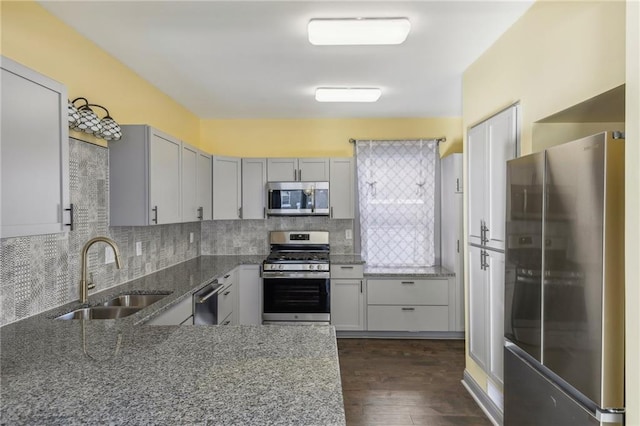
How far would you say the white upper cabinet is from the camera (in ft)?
7.44

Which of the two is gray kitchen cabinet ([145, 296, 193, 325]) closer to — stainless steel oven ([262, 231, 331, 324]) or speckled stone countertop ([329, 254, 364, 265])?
stainless steel oven ([262, 231, 331, 324])

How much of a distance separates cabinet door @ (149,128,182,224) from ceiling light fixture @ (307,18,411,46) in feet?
4.64

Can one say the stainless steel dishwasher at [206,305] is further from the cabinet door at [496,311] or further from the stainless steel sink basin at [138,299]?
the cabinet door at [496,311]

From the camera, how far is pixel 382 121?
4.59 meters

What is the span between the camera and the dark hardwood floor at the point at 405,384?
258cm

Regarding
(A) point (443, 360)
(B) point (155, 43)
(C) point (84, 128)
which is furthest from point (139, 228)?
(A) point (443, 360)

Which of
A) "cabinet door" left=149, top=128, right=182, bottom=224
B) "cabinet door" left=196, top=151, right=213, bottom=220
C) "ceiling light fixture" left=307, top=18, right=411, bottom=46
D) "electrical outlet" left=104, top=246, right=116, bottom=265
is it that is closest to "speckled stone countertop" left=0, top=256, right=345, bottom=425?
"electrical outlet" left=104, top=246, right=116, bottom=265

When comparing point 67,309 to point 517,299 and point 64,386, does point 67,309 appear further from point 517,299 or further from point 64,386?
point 517,299

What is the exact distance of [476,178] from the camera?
2.68 m

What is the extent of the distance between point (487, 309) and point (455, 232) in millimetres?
1560

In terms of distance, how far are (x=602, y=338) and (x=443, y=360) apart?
8.23ft

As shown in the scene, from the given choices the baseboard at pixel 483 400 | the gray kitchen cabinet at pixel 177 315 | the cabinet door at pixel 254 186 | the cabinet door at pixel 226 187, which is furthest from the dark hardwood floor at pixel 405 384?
the cabinet door at pixel 226 187

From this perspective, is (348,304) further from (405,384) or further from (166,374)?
(166,374)
